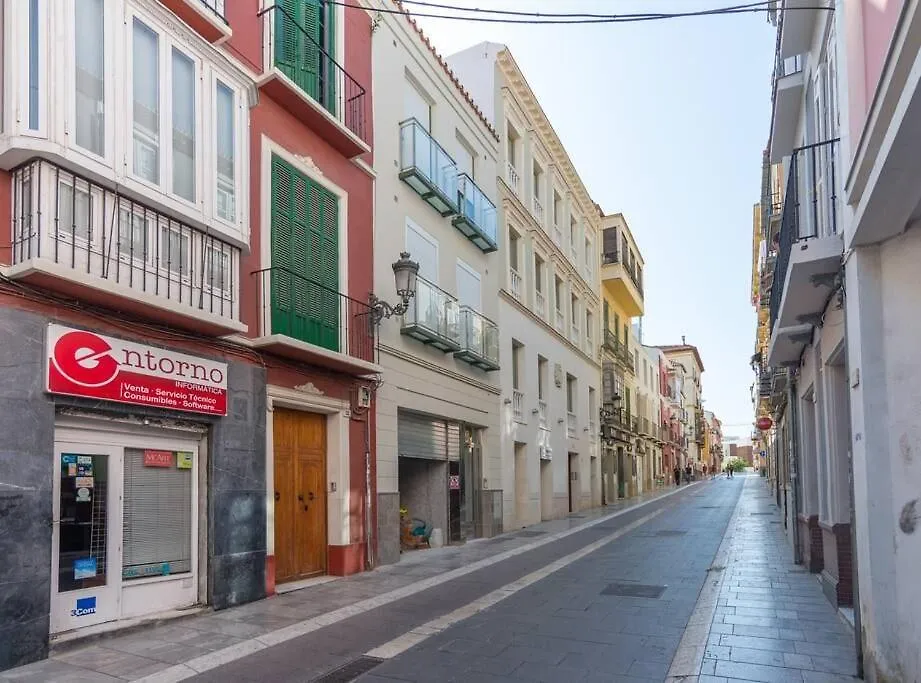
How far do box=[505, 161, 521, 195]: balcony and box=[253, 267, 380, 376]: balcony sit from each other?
9093 millimetres

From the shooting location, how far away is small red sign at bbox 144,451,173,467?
788 cm

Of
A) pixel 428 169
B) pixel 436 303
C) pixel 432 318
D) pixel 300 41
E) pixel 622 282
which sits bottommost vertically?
pixel 432 318

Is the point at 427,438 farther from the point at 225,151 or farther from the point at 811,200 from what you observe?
the point at 811,200

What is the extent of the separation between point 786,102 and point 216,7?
8042 millimetres

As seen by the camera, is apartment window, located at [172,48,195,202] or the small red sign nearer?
the small red sign

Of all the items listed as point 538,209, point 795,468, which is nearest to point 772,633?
point 795,468

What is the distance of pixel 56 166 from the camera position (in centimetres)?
663

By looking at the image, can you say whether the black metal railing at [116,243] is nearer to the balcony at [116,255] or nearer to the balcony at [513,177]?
the balcony at [116,255]

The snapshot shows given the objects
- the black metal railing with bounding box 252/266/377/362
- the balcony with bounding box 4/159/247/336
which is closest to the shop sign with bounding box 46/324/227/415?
the balcony with bounding box 4/159/247/336

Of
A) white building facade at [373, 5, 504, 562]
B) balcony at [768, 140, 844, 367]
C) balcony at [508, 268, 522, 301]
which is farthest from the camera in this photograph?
balcony at [508, 268, 522, 301]

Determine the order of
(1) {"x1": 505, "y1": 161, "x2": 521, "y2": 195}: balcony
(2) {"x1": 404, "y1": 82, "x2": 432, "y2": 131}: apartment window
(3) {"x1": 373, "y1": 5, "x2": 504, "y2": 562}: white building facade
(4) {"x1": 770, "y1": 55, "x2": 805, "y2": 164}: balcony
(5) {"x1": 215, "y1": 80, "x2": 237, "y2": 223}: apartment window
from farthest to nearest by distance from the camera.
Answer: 1. (1) {"x1": 505, "y1": 161, "x2": 521, "y2": 195}: balcony
2. (2) {"x1": 404, "y1": 82, "x2": 432, "y2": 131}: apartment window
3. (3) {"x1": 373, "y1": 5, "x2": 504, "y2": 562}: white building facade
4. (4) {"x1": 770, "y1": 55, "x2": 805, "y2": 164}: balcony
5. (5) {"x1": 215, "y1": 80, "x2": 237, "y2": 223}: apartment window

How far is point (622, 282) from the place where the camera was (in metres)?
31.6

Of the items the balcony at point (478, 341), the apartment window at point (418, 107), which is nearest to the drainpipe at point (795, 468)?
the balcony at point (478, 341)

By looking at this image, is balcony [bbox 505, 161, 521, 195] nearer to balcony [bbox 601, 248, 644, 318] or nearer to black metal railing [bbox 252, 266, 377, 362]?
black metal railing [bbox 252, 266, 377, 362]
